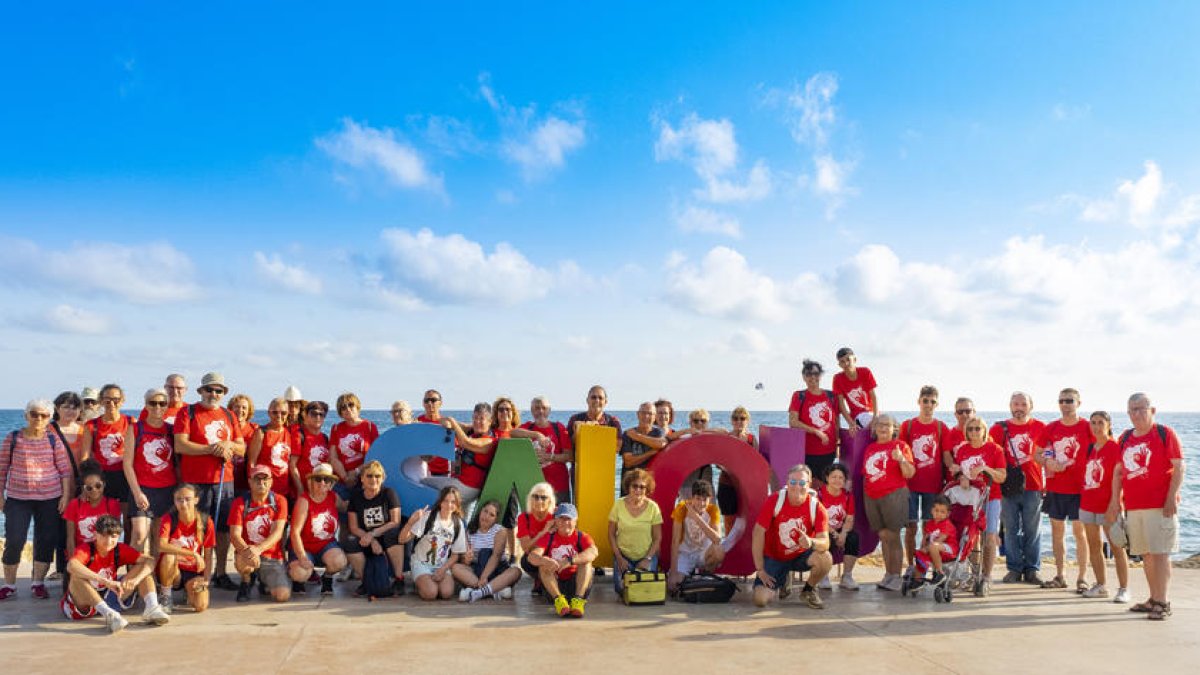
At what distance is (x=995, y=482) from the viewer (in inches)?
301

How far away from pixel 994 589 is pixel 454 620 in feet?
16.5

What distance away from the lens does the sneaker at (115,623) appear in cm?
597

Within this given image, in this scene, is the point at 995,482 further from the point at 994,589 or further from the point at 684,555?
the point at 684,555

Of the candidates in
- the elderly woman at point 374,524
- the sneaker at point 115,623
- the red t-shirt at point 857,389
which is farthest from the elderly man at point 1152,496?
the sneaker at point 115,623

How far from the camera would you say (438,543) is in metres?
7.21

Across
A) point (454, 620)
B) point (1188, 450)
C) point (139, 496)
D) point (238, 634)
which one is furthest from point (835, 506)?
point (1188, 450)

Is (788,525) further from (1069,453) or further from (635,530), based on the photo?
(1069,453)

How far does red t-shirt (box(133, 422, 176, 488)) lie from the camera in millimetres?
7039

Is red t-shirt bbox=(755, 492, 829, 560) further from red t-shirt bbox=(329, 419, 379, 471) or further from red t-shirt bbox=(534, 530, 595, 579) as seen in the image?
red t-shirt bbox=(329, 419, 379, 471)

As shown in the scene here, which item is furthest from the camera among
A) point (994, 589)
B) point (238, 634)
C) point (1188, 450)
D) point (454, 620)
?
point (1188, 450)

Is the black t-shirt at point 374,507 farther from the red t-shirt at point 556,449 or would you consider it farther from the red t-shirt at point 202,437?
the red t-shirt at point 556,449

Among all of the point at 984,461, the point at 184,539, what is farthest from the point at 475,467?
the point at 984,461

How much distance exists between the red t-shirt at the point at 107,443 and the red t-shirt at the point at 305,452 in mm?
1367

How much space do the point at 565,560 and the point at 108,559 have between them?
3.52 metres
